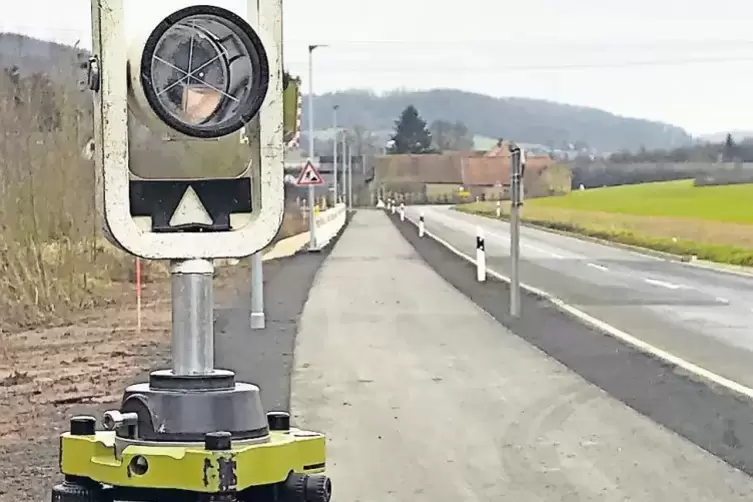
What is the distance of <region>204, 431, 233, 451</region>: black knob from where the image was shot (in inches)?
109

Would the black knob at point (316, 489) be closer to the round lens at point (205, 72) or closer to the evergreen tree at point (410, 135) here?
the round lens at point (205, 72)

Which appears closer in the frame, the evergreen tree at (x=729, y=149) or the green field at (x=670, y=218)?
the green field at (x=670, y=218)

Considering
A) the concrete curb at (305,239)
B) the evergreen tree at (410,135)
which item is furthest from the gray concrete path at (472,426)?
the evergreen tree at (410,135)

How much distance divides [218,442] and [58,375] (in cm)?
1132

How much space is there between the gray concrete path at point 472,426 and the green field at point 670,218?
2302 cm

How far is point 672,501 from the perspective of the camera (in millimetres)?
7895

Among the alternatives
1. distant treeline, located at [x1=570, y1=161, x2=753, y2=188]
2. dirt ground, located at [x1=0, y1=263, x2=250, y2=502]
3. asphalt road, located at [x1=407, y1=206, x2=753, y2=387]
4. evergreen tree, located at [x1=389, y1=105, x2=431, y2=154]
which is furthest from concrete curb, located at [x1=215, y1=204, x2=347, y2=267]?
evergreen tree, located at [x1=389, y1=105, x2=431, y2=154]

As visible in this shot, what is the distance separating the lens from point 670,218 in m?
72.4

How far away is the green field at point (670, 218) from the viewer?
4562cm

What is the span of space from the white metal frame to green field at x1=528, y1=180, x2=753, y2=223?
204 ft

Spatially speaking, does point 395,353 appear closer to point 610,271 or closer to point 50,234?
point 50,234

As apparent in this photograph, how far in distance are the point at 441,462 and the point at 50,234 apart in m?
11.0

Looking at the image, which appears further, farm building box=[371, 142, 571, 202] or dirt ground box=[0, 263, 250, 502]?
farm building box=[371, 142, 571, 202]

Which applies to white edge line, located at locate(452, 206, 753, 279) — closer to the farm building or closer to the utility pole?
the utility pole
